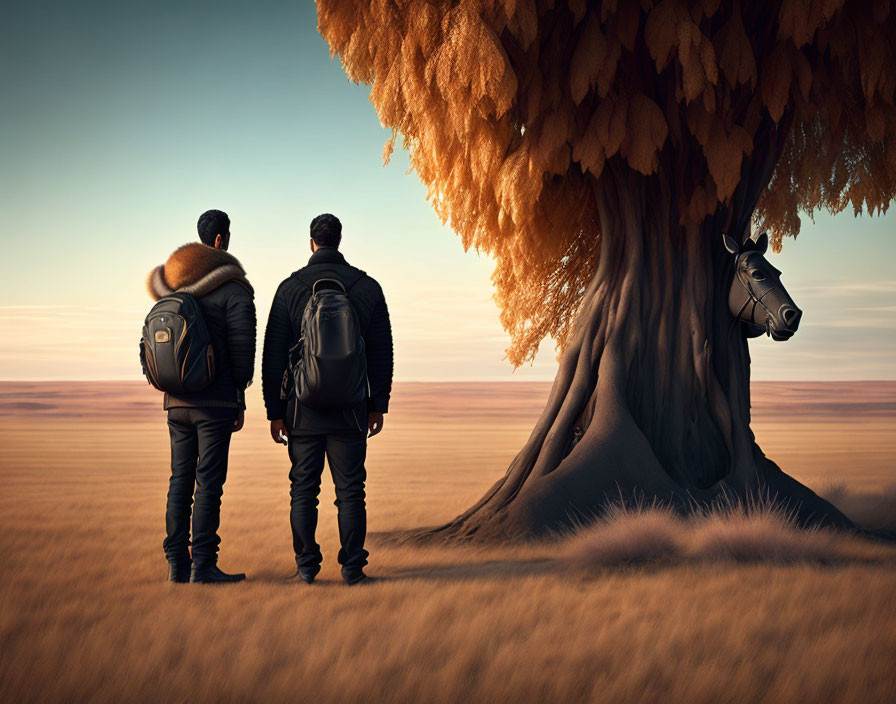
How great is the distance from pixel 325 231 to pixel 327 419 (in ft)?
4.02

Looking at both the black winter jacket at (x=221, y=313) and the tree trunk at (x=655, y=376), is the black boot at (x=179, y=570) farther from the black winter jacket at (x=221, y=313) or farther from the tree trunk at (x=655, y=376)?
the tree trunk at (x=655, y=376)

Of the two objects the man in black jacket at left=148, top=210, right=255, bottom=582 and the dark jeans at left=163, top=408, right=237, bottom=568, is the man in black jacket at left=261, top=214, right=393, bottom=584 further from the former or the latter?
the dark jeans at left=163, top=408, right=237, bottom=568

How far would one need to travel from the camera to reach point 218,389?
199 inches

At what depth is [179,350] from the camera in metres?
4.90

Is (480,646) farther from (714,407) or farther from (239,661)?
(714,407)

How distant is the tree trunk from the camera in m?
7.11

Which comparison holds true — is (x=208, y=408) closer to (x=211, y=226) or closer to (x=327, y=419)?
(x=327, y=419)

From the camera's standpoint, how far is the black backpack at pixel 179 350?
16.1ft

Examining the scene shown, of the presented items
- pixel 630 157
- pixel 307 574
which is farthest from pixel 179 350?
Answer: pixel 630 157

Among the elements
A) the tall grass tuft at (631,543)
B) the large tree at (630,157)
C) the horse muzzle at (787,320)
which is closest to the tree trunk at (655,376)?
the large tree at (630,157)

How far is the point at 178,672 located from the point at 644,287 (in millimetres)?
5469

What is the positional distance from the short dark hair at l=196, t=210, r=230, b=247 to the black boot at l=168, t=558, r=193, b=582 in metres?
2.06

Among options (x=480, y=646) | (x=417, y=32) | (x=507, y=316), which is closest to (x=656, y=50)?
(x=417, y=32)

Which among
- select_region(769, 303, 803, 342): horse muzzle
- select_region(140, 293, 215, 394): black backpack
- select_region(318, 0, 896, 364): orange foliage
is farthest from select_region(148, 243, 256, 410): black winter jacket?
select_region(769, 303, 803, 342): horse muzzle
